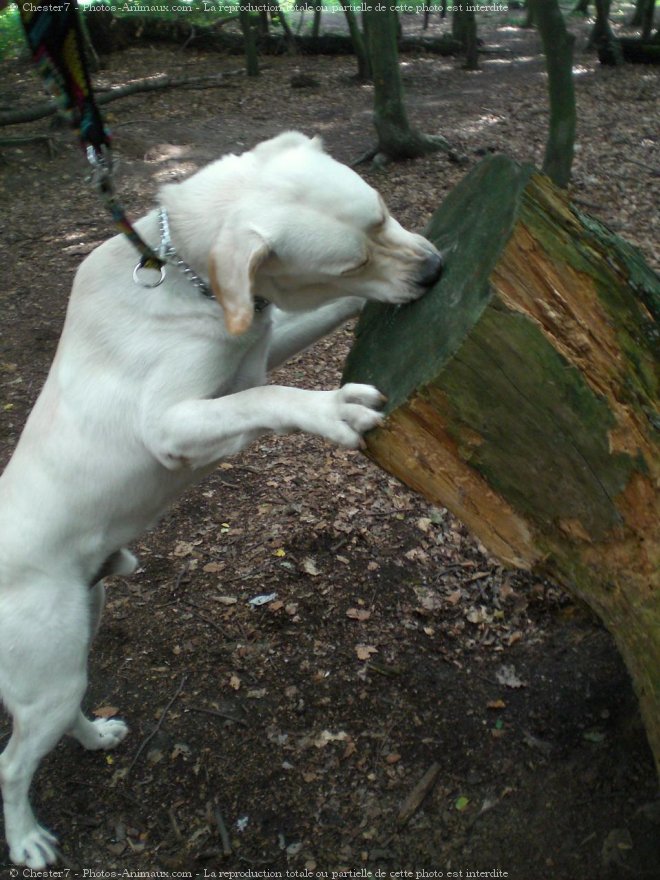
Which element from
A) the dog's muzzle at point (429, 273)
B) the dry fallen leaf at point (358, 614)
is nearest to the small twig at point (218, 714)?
the dry fallen leaf at point (358, 614)

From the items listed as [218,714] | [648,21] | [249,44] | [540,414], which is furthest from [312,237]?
[648,21]

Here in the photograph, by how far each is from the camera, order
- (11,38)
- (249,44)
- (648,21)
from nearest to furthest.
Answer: (249,44) < (648,21) < (11,38)

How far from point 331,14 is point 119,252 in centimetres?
2399

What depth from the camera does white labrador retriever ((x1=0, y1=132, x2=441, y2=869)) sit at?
253 centimetres

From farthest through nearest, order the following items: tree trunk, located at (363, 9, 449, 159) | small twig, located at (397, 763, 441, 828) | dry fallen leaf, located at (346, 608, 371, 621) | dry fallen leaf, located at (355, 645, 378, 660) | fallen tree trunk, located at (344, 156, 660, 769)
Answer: tree trunk, located at (363, 9, 449, 159) → dry fallen leaf, located at (346, 608, 371, 621) → dry fallen leaf, located at (355, 645, 378, 660) → small twig, located at (397, 763, 441, 828) → fallen tree trunk, located at (344, 156, 660, 769)

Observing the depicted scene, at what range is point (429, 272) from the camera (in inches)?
103

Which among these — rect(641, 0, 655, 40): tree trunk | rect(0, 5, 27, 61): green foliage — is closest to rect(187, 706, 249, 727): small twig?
rect(641, 0, 655, 40): tree trunk

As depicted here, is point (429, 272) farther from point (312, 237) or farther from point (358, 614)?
point (358, 614)

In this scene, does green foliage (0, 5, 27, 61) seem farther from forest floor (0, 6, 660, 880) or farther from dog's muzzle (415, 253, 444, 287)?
dog's muzzle (415, 253, 444, 287)

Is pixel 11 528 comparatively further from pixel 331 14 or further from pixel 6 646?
pixel 331 14

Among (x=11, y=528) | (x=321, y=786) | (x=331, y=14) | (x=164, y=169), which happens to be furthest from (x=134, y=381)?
(x=331, y=14)

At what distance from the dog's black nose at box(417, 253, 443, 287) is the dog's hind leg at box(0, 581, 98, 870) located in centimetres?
172

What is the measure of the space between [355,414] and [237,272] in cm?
58

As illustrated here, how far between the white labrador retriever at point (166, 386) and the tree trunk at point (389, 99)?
6.68m
